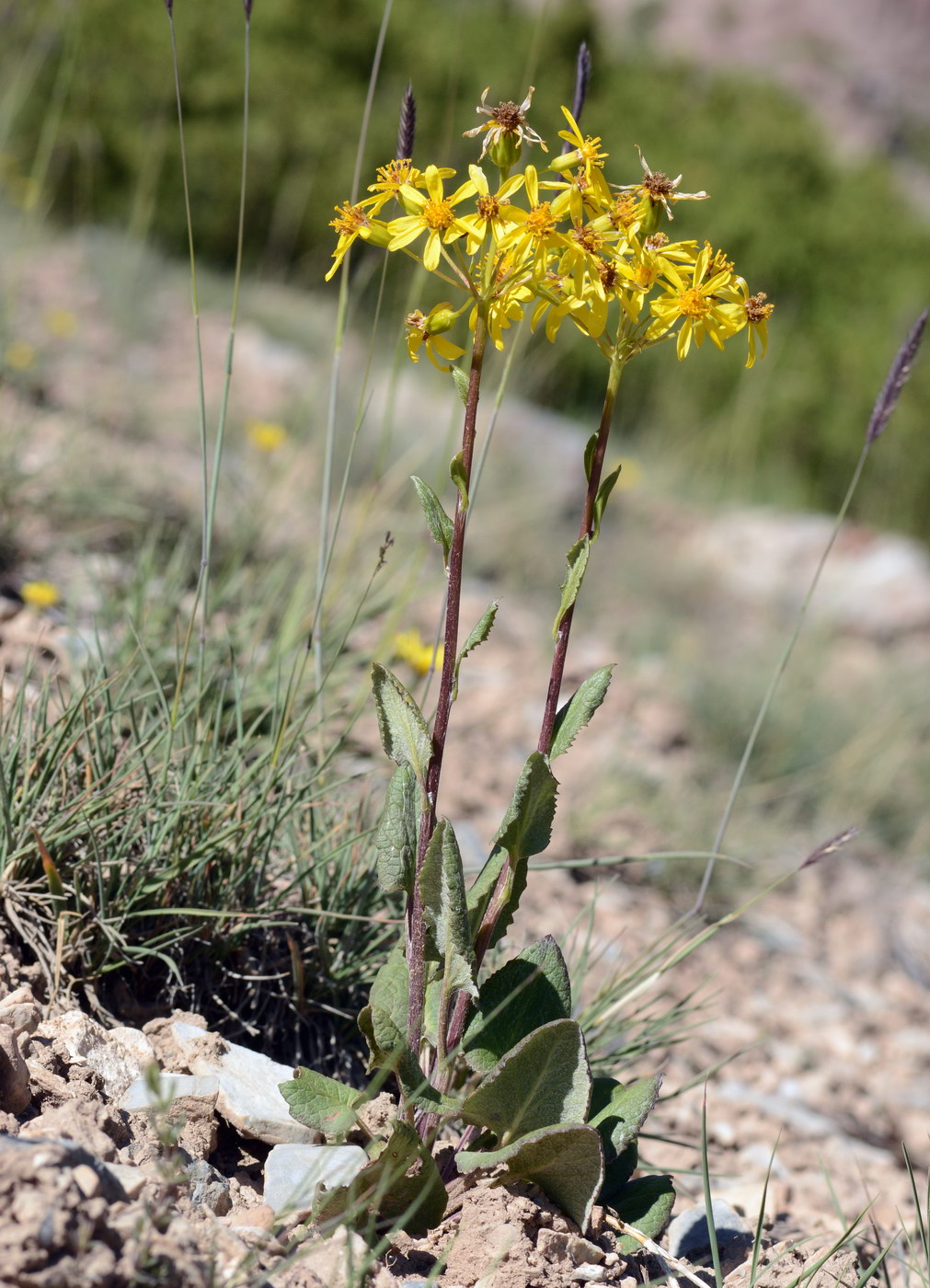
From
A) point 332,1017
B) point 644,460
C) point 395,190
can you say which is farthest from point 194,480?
point 644,460

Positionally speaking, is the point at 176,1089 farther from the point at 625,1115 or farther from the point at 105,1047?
the point at 625,1115

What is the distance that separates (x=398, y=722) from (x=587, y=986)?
1.28 metres

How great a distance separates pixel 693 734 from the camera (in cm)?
377

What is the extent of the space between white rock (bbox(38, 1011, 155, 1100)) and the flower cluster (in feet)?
2.90

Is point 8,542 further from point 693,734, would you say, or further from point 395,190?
point 693,734

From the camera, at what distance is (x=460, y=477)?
3.67 feet

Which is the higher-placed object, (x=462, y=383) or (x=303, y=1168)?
(x=462, y=383)

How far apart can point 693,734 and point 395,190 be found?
2859mm

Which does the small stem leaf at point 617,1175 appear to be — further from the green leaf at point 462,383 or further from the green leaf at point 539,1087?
the green leaf at point 462,383

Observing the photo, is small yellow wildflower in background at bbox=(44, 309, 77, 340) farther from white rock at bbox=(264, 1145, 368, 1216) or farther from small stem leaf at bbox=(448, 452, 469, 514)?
white rock at bbox=(264, 1145, 368, 1216)

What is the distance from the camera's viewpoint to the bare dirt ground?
0.99 m

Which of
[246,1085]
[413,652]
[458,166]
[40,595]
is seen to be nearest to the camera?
[246,1085]

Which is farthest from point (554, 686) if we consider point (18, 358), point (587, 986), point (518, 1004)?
point (18, 358)

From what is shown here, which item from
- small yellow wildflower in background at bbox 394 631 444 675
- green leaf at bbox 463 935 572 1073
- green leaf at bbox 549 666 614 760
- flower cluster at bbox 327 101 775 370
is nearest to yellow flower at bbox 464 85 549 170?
flower cluster at bbox 327 101 775 370
